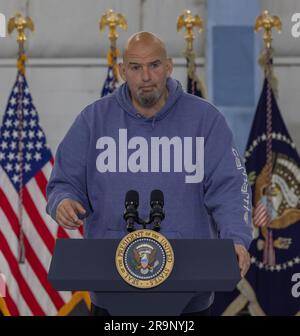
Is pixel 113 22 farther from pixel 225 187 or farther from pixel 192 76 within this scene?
pixel 225 187

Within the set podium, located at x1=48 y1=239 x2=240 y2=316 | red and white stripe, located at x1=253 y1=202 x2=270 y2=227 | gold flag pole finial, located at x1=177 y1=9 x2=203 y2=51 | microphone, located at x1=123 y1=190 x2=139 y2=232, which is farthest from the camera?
gold flag pole finial, located at x1=177 y1=9 x2=203 y2=51

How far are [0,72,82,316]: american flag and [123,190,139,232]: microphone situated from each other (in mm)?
4950

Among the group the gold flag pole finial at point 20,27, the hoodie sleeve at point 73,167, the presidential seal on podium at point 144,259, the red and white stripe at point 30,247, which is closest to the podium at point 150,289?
the presidential seal on podium at point 144,259

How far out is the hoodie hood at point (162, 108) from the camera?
296cm

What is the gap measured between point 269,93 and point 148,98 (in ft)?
15.4

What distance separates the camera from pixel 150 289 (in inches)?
94.8

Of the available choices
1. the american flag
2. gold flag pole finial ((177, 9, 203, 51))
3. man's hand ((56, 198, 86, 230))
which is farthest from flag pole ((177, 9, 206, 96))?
man's hand ((56, 198, 86, 230))

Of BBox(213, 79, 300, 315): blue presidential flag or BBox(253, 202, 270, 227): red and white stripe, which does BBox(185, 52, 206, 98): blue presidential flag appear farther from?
BBox(253, 202, 270, 227): red and white stripe

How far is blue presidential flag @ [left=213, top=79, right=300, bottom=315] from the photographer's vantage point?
736 cm

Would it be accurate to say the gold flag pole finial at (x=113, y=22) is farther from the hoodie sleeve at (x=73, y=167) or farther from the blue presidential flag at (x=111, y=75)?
the hoodie sleeve at (x=73, y=167)

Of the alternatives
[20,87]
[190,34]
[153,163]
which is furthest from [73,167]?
[20,87]
